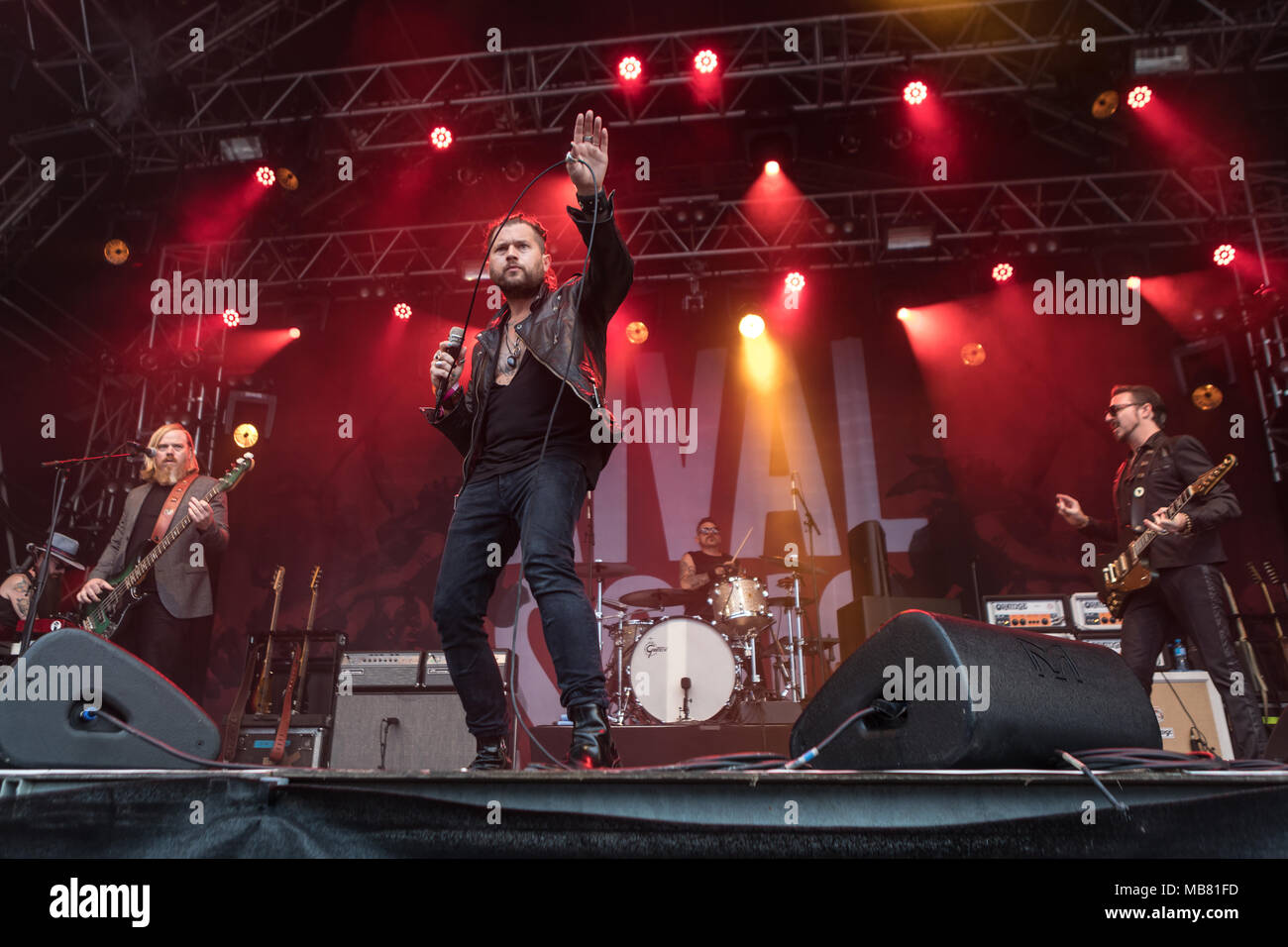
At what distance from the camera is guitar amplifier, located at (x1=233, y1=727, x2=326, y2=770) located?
581 cm

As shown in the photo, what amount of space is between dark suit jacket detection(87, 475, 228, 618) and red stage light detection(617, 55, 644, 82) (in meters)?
5.01

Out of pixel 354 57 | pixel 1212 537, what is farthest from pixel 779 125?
pixel 1212 537

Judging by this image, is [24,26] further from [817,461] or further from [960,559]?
[960,559]

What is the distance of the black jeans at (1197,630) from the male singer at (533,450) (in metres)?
2.98

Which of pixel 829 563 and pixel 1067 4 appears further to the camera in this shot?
pixel 829 563

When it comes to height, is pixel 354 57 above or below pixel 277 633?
above

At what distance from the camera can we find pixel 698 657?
6.30m

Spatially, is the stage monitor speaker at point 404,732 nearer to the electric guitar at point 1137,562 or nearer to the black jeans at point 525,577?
the black jeans at point 525,577

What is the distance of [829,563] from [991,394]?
8.87ft

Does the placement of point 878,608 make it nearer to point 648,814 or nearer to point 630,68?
point 630,68

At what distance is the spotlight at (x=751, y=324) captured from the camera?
9727 mm

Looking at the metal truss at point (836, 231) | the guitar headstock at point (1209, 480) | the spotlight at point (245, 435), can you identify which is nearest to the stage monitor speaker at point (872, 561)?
the guitar headstock at point (1209, 480)

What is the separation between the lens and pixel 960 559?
29.1 feet
